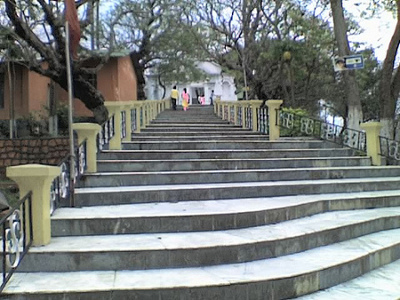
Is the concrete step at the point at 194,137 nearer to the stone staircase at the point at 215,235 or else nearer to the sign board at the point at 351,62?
the stone staircase at the point at 215,235

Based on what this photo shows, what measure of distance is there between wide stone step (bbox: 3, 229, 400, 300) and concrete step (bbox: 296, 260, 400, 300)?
0.08 metres

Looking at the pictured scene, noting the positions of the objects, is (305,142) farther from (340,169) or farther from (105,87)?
(105,87)

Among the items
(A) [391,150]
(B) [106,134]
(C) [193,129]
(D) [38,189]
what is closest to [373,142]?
(A) [391,150]

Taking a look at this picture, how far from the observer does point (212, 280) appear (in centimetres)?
416

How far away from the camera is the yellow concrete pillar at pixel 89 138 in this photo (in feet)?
22.4

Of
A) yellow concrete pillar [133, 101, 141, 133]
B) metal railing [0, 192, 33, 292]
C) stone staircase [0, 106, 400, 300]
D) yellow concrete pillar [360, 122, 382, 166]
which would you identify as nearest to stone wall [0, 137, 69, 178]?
yellow concrete pillar [133, 101, 141, 133]

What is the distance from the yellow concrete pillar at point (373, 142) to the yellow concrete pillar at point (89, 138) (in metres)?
6.27

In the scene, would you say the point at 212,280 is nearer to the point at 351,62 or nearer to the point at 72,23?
the point at 72,23

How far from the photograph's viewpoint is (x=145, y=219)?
5301 mm

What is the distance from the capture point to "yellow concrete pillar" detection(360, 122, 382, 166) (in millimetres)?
9727

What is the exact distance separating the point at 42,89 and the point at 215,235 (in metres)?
17.1

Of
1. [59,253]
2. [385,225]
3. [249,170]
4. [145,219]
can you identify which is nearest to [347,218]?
[385,225]

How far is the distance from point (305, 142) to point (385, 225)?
4119mm

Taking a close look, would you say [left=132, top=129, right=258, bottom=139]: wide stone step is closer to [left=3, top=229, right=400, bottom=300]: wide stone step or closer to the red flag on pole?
the red flag on pole
